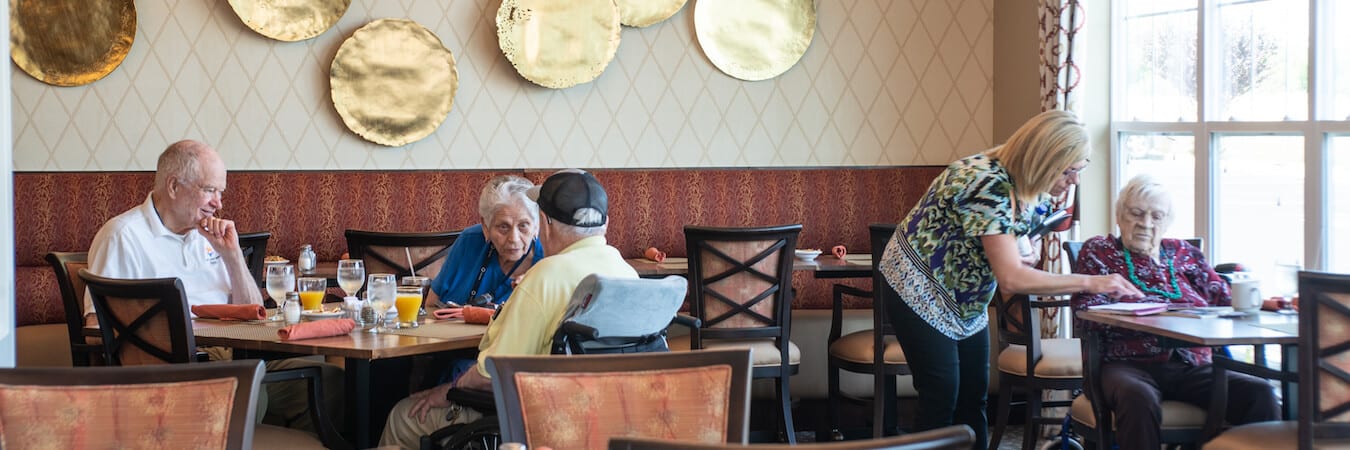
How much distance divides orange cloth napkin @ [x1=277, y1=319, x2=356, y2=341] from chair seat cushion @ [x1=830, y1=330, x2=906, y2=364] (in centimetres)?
229

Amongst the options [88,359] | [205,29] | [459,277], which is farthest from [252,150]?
[459,277]

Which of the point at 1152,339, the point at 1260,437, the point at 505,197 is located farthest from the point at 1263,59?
the point at 505,197

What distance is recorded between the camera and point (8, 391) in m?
2.16

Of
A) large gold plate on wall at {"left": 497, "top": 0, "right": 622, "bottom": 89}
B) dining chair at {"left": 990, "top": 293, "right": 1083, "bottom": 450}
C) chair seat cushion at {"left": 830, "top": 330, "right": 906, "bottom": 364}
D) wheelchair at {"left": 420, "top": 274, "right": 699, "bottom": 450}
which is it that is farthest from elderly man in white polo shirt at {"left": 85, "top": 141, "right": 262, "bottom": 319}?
dining chair at {"left": 990, "top": 293, "right": 1083, "bottom": 450}

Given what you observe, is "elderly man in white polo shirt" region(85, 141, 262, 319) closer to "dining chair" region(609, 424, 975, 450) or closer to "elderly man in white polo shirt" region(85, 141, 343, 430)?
"elderly man in white polo shirt" region(85, 141, 343, 430)

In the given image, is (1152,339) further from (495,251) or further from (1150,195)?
(495,251)

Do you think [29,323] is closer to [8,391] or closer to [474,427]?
[474,427]

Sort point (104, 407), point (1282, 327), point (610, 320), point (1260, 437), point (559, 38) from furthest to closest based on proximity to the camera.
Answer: point (559, 38) < point (1282, 327) < point (1260, 437) < point (610, 320) < point (104, 407)

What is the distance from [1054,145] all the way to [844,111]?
3398 millimetres

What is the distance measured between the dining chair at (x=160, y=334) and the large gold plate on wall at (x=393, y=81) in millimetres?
2933

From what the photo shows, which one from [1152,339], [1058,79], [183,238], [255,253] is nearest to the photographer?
[1152,339]

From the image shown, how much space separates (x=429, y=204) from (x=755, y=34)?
1890 millimetres

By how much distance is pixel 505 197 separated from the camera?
4.28m

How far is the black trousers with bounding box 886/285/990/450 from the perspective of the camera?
3816mm
